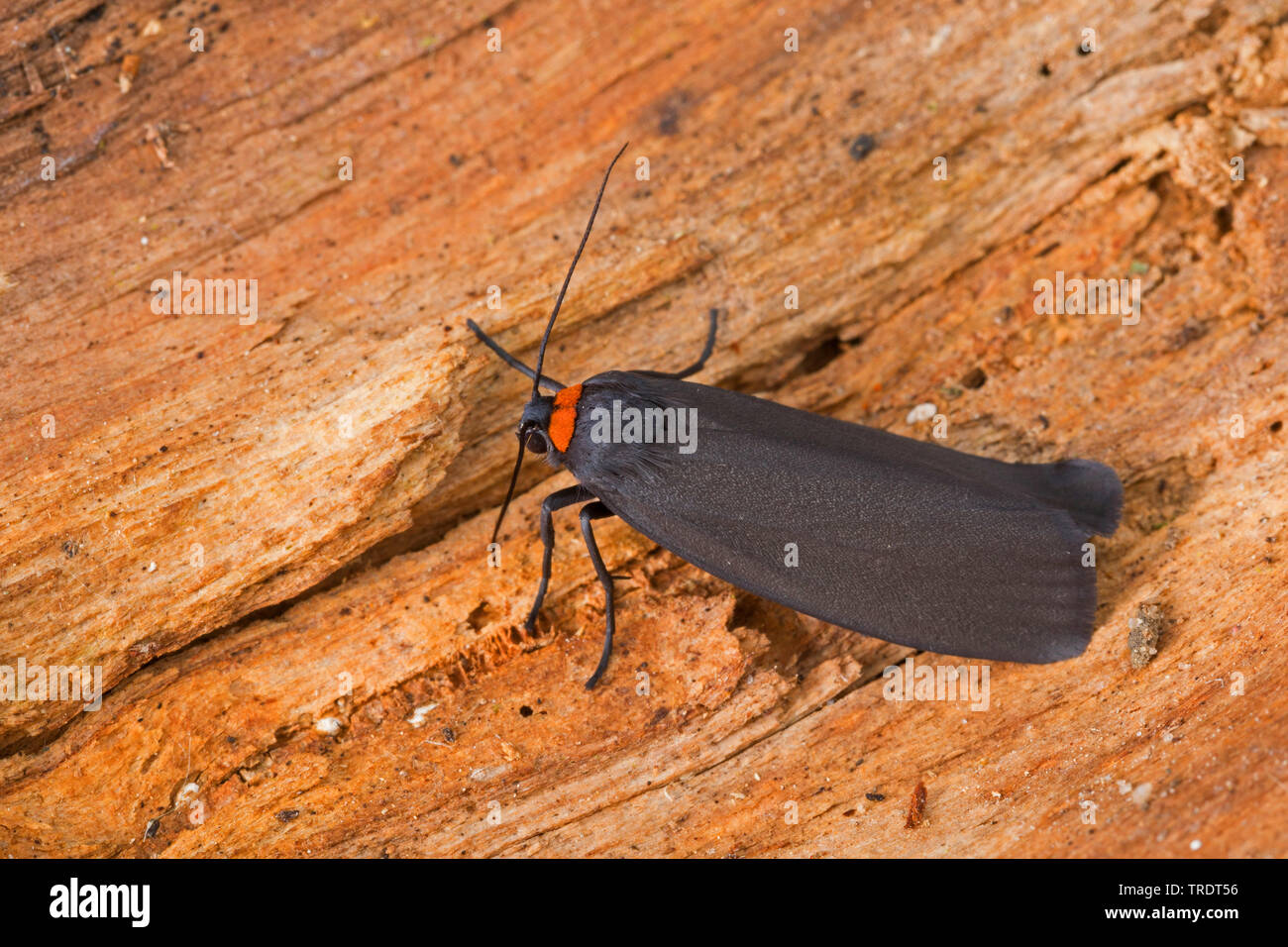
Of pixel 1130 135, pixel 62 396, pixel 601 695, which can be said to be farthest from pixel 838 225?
pixel 62 396

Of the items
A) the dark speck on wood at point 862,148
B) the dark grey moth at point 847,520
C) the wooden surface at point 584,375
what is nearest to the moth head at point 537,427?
the dark grey moth at point 847,520

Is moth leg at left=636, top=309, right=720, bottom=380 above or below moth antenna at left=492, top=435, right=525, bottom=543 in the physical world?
above

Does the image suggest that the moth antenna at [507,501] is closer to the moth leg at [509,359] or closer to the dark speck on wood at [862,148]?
the moth leg at [509,359]

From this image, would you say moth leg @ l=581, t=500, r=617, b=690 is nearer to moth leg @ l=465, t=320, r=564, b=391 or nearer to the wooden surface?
the wooden surface

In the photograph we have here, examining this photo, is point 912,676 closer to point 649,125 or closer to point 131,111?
point 649,125

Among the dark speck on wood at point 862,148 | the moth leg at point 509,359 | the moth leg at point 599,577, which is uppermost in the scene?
the dark speck on wood at point 862,148

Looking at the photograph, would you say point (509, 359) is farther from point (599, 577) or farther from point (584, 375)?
point (599, 577)

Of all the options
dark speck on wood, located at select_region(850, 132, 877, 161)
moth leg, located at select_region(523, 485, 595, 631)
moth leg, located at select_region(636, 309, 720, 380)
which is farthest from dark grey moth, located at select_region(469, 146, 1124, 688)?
dark speck on wood, located at select_region(850, 132, 877, 161)

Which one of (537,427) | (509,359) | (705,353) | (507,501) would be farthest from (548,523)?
(705,353)
